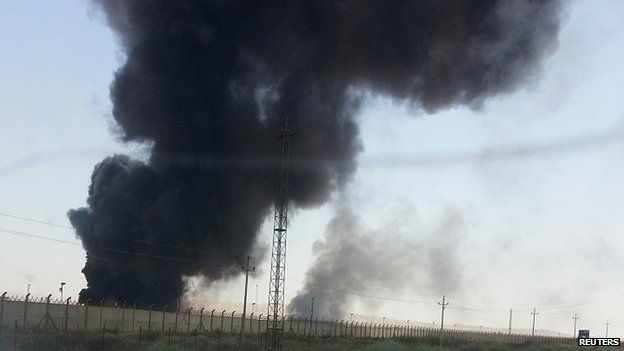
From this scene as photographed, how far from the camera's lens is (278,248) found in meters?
57.3

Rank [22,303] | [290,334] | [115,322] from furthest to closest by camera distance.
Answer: [290,334]
[115,322]
[22,303]

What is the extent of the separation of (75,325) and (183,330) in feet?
33.8

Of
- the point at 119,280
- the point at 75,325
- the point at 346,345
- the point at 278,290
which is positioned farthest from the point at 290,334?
the point at 119,280

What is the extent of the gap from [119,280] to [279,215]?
1264 inches

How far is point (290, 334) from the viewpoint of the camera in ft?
227

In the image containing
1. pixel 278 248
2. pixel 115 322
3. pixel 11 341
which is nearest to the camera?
pixel 11 341

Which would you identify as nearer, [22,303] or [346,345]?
[22,303]

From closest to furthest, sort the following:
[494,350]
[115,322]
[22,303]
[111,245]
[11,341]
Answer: [11,341] → [22,303] → [115,322] → [494,350] → [111,245]

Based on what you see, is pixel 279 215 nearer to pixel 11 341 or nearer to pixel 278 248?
pixel 278 248

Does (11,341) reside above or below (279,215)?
below

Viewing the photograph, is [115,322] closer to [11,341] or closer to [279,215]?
[279,215]

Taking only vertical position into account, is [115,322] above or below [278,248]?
below

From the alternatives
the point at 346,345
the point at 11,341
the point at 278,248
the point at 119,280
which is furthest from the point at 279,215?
the point at 119,280

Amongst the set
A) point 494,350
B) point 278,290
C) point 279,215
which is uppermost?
point 279,215
